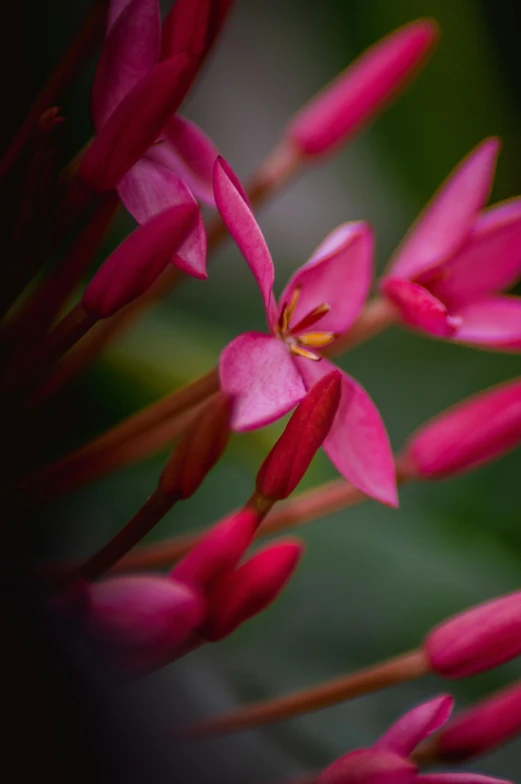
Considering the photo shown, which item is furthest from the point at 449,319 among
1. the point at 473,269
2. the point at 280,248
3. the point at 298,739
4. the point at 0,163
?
the point at 280,248

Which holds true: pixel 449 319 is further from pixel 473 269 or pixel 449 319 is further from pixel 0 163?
pixel 0 163

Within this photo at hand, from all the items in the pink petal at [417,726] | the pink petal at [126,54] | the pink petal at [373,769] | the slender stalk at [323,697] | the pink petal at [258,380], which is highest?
the pink petal at [126,54]

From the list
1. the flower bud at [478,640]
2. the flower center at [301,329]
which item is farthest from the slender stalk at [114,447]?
the flower bud at [478,640]

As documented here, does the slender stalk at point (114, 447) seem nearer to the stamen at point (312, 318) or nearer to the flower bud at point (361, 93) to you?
the stamen at point (312, 318)

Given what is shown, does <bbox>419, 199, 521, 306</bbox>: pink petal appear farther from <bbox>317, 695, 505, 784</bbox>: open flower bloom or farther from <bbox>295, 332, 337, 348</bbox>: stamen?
<bbox>317, 695, 505, 784</bbox>: open flower bloom

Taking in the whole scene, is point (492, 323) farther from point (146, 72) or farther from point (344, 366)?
point (344, 366)

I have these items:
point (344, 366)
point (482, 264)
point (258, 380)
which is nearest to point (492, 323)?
point (482, 264)
